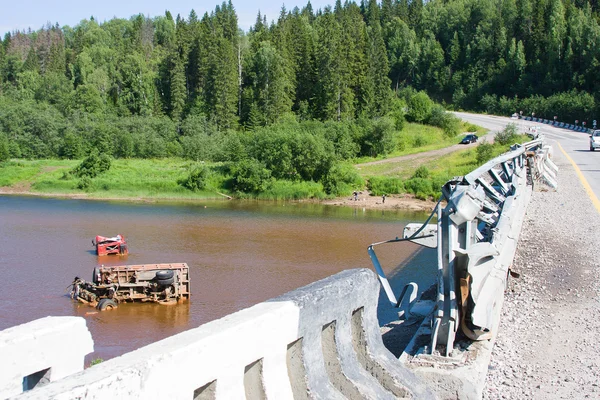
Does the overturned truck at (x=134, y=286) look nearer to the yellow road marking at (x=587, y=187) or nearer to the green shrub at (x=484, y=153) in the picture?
the yellow road marking at (x=587, y=187)

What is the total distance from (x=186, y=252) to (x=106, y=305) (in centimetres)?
956

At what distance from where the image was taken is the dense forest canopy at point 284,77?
74625 millimetres

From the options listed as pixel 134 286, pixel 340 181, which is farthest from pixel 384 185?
pixel 134 286

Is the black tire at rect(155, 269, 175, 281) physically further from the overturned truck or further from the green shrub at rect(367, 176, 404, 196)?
the green shrub at rect(367, 176, 404, 196)

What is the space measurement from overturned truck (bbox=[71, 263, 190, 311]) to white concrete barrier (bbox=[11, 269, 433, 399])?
18727mm

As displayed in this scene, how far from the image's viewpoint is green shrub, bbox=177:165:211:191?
57.2m

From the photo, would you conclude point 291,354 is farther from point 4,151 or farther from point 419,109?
point 419,109

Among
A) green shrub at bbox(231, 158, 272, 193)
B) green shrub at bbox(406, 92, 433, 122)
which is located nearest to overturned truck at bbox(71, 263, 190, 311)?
green shrub at bbox(231, 158, 272, 193)

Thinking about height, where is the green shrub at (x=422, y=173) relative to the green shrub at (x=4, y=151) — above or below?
below

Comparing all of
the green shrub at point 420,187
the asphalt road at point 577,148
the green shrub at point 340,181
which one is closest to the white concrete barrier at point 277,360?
the asphalt road at point 577,148

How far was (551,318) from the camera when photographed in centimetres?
1013

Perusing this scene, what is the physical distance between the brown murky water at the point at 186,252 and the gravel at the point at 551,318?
11.0m

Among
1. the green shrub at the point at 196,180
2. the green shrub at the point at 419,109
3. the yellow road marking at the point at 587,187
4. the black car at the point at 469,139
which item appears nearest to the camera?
the yellow road marking at the point at 587,187

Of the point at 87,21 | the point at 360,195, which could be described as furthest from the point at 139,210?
the point at 87,21
